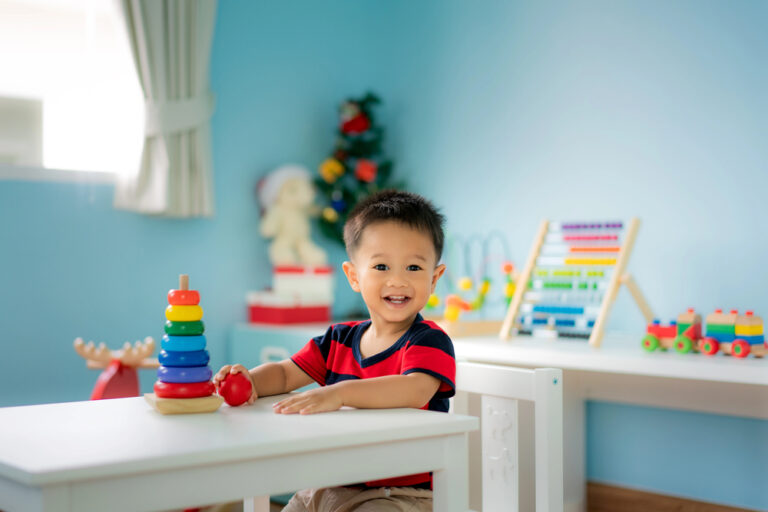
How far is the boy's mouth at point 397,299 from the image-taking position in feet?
4.61

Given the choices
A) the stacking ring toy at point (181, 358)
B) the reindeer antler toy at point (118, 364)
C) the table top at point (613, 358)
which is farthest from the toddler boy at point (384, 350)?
the reindeer antler toy at point (118, 364)

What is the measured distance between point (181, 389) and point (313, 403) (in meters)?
0.19

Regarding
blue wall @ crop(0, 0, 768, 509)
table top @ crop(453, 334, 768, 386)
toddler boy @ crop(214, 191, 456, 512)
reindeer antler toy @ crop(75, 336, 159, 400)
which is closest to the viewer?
toddler boy @ crop(214, 191, 456, 512)

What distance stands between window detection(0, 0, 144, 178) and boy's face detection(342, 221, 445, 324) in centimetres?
165

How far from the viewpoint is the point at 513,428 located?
4.49 ft

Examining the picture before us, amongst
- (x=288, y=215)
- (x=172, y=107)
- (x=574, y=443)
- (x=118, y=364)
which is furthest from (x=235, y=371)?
(x=288, y=215)

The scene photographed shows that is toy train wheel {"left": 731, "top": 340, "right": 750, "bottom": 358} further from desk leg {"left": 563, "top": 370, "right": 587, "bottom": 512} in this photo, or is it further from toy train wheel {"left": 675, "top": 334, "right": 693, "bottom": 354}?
desk leg {"left": 563, "top": 370, "right": 587, "bottom": 512}

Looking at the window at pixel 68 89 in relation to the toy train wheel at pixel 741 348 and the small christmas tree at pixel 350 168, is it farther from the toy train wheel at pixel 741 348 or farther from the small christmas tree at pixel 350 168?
the toy train wheel at pixel 741 348

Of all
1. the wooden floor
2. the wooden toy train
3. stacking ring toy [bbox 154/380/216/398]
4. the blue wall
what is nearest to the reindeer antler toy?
the blue wall

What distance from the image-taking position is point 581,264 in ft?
8.06

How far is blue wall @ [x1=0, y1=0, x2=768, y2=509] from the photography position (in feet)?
8.21

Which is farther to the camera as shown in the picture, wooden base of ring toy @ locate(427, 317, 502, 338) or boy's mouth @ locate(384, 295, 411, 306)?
wooden base of ring toy @ locate(427, 317, 502, 338)

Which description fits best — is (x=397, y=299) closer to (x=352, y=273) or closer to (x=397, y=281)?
→ (x=397, y=281)

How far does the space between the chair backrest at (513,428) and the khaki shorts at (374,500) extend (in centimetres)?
15
